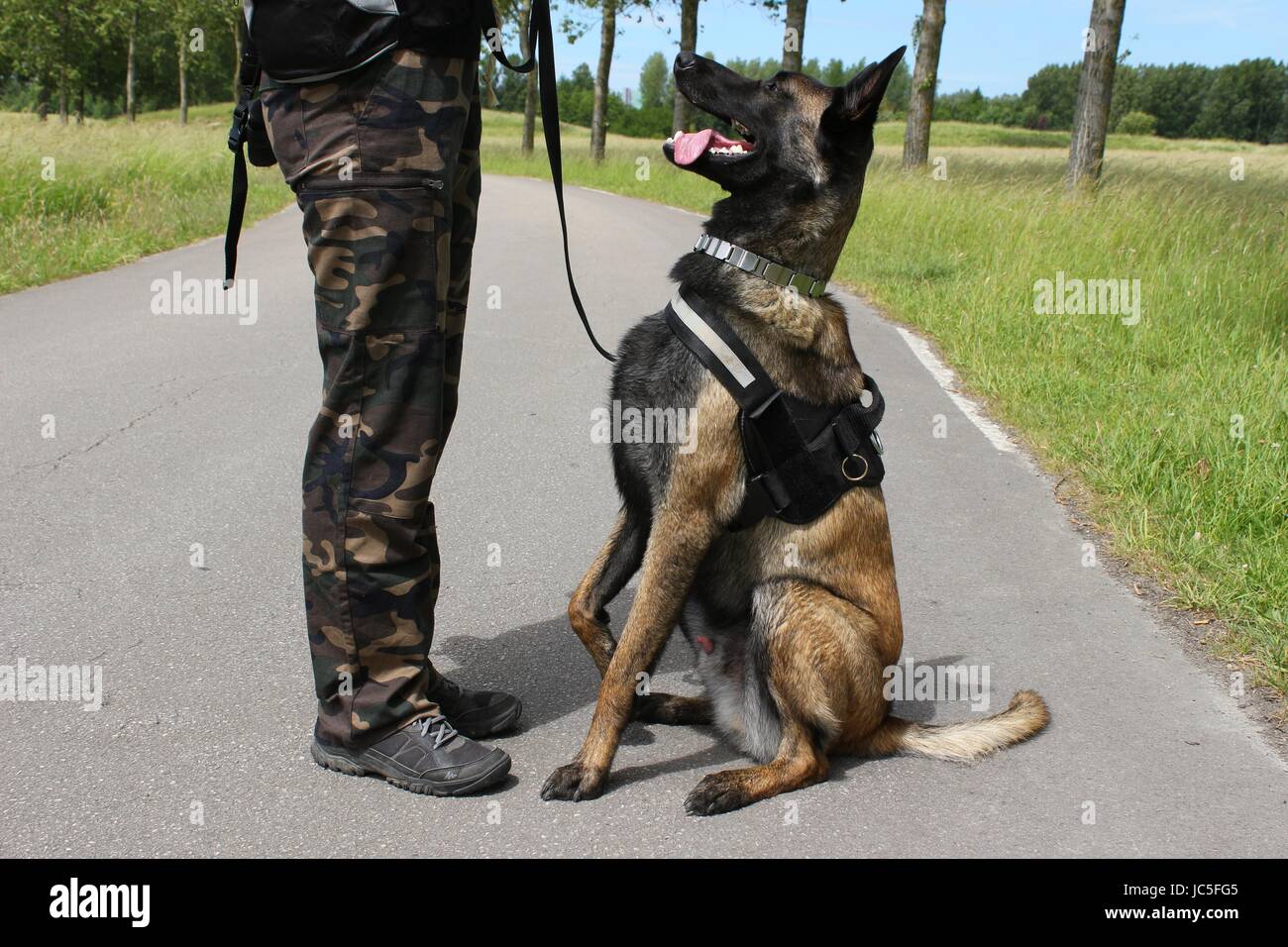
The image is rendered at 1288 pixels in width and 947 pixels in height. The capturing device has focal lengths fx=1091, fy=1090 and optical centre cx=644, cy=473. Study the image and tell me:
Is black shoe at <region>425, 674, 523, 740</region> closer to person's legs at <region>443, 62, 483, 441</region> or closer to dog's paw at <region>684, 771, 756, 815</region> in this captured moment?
dog's paw at <region>684, 771, 756, 815</region>

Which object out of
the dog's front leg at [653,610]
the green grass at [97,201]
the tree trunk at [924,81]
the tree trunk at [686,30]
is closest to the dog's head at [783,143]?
the dog's front leg at [653,610]

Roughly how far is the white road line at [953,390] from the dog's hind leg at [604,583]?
12.2 ft

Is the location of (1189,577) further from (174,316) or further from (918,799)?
(174,316)

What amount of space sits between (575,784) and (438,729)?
0.41 metres

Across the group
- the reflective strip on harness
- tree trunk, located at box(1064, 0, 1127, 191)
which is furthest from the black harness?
tree trunk, located at box(1064, 0, 1127, 191)

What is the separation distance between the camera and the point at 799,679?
117 inches

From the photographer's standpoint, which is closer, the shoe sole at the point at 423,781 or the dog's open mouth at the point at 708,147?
the shoe sole at the point at 423,781

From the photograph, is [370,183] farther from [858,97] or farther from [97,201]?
[97,201]

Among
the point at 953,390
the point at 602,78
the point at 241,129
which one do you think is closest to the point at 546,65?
the point at 241,129

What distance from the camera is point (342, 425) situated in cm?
282

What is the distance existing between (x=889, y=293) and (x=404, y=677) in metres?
8.64

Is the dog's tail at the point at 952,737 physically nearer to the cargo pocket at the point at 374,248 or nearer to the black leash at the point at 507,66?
the black leash at the point at 507,66

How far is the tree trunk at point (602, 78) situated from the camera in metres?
34.3

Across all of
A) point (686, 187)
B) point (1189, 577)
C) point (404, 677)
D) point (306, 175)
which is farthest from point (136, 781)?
point (686, 187)
